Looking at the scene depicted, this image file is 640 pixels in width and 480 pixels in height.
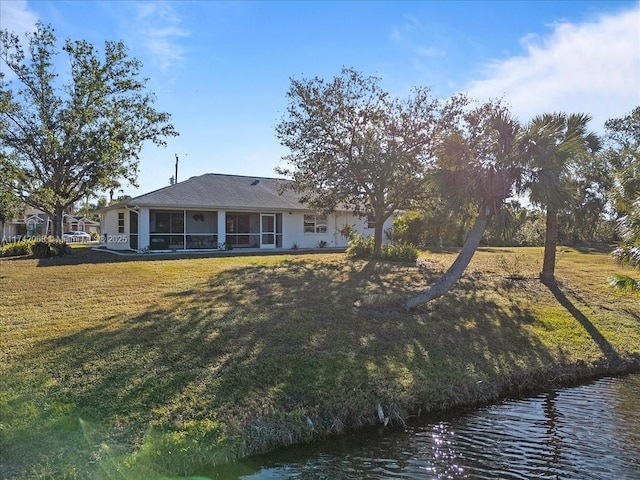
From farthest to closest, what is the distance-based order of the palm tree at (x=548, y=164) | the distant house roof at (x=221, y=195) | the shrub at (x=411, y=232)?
the shrub at (x=411, y=232), the distant house roof at (x=221, y=195), the palm tree at (x=548, y=164)

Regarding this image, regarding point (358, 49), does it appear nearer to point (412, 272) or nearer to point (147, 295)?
point (412, 272)

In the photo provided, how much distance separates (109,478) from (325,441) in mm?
2403

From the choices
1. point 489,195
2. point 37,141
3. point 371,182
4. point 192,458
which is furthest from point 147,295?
point 37,141

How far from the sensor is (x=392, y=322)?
9.23 meters

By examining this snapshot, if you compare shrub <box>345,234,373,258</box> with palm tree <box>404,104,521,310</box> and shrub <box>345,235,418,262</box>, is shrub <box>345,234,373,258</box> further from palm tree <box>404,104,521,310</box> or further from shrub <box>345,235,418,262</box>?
palm tree <box>404,104,521,310</box>

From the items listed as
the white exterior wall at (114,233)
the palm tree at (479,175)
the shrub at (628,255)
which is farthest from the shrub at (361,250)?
the white exterior wall at (114,233)

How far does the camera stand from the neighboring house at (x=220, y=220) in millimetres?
21984

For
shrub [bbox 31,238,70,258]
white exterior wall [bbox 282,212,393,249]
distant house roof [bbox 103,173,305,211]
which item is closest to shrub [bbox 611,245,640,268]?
distant house roof [bbox 103,173,305,211]

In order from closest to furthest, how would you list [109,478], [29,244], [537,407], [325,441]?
[109,478]
[325,441]
[537,407]
[29,244]

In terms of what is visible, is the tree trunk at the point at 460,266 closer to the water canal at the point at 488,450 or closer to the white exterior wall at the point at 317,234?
the water canal at the point at 488,450

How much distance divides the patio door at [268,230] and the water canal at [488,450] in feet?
63.6

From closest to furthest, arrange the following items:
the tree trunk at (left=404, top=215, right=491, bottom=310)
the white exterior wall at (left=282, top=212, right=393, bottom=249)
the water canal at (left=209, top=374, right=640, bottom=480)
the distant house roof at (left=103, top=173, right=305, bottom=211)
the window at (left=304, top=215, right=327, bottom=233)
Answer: the water canal at (left=209, top=374, right=640, bottom=480)
the tree trunk at (left=404, top=215, right=491, bottom=310)
the distant house roof at (left=103, top=173, right=305, bottom=211)
the white exterior wall at (left=282, top=212, right=393, bottom=249)
the window at (left=304, top=215, right=327, bottom=233)

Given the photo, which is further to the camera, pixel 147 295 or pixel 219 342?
pixel 147 295

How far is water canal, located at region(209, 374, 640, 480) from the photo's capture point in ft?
15.9
